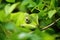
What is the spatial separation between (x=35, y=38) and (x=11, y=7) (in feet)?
1.91

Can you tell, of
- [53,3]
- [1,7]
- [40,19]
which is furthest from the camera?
[1,7]

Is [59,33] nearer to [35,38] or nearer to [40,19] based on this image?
[40,19]

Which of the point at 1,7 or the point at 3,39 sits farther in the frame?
the point at 1,7

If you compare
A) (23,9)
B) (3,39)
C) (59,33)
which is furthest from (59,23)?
(3,39)

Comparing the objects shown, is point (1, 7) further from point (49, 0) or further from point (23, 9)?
point (49, 0)

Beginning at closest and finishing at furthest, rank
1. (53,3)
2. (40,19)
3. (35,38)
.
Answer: (35,38)
(53,3)
(40,19)

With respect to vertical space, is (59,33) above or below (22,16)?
below

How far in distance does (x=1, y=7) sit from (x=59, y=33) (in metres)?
0.37

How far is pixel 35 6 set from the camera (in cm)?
77

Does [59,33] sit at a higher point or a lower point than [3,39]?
lower

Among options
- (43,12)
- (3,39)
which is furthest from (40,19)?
(3,39)

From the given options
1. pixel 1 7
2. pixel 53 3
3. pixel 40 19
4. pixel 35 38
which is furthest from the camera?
pixel 1 7

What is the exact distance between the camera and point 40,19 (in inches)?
32.7

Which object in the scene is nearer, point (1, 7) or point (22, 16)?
point (22, 16)
